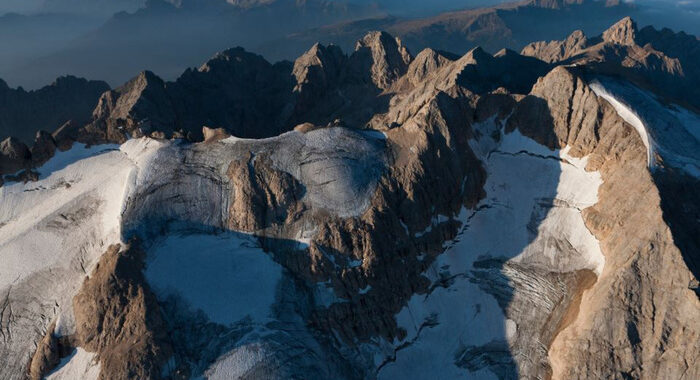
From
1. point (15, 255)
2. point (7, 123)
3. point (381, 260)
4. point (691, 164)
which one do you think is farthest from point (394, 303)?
point (7, 123)

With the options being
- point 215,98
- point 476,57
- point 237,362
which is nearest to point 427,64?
point 476,57

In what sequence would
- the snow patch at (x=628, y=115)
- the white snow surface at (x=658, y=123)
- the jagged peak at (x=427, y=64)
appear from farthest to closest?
1. the jagged peak at (x=427, y=64)
2. the white snow surface at (x=658, y=123)
3. the snow patch at (x=628, y=115)

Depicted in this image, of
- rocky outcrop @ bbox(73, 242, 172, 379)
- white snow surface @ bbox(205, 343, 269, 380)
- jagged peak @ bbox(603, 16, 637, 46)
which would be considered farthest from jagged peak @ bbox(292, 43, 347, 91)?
white snow surface @ bbox(205, 343, 269, 380)

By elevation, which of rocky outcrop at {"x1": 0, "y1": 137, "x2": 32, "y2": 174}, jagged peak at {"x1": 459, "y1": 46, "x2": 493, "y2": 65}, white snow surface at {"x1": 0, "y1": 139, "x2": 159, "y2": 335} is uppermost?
Answer: jagged peak at {"x1": 459, "y1": 46, "x2": 493, "y2": 65}

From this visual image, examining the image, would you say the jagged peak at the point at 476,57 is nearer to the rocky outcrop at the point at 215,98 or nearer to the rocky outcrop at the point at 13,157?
the rocky outcrop at the point at 215,98

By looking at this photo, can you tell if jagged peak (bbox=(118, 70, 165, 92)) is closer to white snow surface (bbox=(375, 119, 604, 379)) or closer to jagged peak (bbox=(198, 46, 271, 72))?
jagged peak (bbox=(198, 46, 271, 72))

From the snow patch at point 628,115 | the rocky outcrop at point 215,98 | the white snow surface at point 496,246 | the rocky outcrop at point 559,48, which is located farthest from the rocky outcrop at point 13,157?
the rocky outcrop at point 559,48
